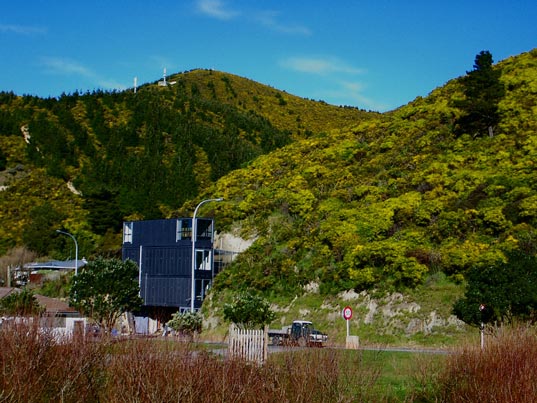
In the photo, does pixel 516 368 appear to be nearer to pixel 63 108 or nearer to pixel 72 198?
pixel 72 198

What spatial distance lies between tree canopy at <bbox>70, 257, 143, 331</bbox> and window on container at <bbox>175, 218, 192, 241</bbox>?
21.5ft

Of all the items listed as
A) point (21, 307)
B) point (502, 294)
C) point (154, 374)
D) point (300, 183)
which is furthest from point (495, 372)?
point (300, 183)

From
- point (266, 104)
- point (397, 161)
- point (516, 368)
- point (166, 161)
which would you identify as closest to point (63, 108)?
point (166, 161)

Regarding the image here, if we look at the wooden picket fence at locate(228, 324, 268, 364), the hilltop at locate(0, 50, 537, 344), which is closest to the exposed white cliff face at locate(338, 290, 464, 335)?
the hilltop at locate(0, 50, 537, 344)

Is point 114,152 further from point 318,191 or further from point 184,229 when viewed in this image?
point 318,191

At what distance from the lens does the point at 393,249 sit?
145ft

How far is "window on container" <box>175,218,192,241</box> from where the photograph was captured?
55.2 m

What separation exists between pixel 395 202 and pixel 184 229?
1628 centimetres

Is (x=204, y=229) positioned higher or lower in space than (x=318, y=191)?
lower

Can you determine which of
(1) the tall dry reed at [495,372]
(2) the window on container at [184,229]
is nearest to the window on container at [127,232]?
(2) the window on container at [184,229]

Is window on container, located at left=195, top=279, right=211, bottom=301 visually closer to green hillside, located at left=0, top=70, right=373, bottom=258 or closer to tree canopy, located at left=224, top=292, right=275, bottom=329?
green hillside, located at left=0, top=70, right=373, bottom=258

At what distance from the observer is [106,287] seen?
46625 millimetres

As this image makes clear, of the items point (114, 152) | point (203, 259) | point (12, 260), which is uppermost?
point (114, 152)

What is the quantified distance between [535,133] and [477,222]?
42.4ft
